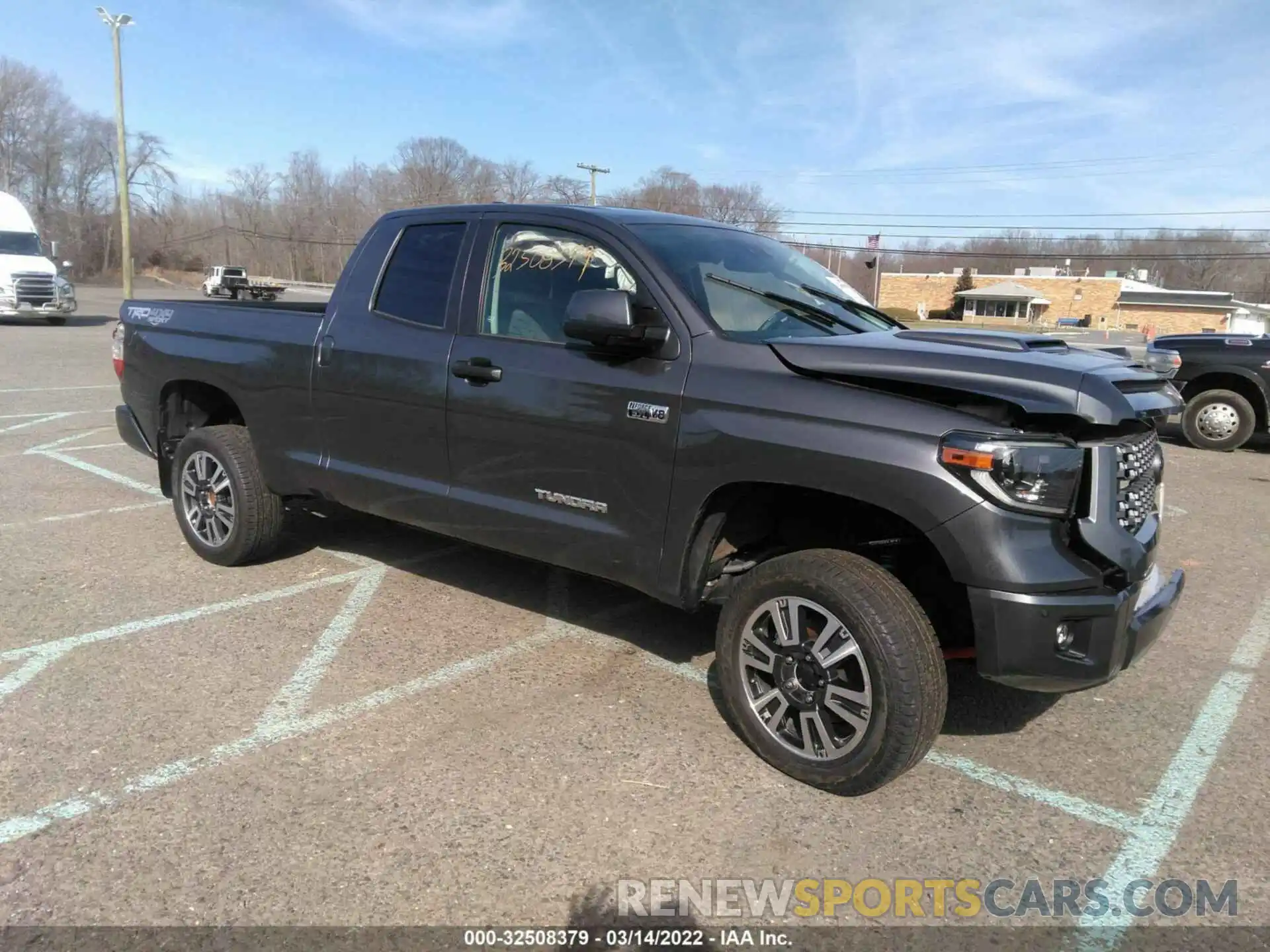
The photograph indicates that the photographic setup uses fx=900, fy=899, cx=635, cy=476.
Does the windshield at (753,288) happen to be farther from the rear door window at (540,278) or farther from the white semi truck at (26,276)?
the white semi truck at (26,276)

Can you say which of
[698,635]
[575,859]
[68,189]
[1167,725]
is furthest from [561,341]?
[68,189]

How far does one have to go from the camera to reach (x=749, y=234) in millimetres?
4371

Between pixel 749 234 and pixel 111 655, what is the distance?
3501 millimetres

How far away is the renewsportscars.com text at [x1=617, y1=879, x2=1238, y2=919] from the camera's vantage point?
100 inches

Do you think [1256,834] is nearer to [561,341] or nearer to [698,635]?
[698,635]

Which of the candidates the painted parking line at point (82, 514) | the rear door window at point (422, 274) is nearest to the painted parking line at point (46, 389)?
the painted parking line at point (82, 514)

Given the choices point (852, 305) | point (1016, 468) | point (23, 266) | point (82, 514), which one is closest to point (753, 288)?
point (852, 305)

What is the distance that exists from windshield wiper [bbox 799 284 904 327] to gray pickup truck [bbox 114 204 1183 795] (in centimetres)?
2

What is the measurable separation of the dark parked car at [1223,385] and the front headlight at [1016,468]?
28.8 ft

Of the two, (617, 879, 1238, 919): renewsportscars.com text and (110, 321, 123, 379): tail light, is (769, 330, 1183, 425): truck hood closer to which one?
(617, 879, 1238, 919): renewsportscars.com text

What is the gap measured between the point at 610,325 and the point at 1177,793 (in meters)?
2.60

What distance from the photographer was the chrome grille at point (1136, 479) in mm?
2900

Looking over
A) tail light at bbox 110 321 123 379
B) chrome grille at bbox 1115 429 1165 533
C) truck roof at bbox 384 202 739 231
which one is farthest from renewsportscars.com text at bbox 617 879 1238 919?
tail light at bbox 110 321 123 379

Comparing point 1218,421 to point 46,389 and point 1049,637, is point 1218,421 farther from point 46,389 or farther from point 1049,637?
point 46,389
